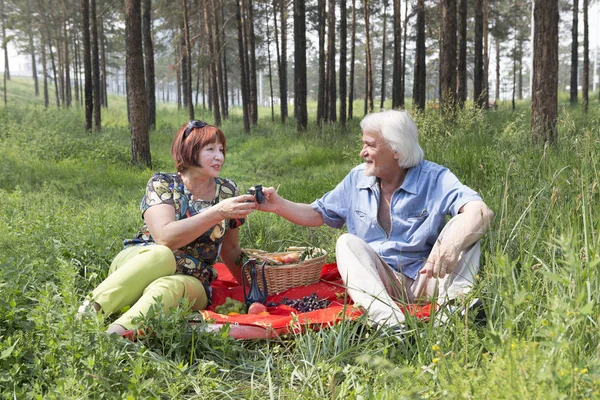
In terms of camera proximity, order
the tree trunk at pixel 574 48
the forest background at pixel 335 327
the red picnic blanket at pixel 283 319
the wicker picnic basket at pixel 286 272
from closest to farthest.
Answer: the forest background at pixel 335 327
the red picnic blanket at pixel 283 319
the wicker picnic basket at pixel 286 272
the tree trunk at pixel 574 48

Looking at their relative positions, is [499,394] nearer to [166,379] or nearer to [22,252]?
[166,379]

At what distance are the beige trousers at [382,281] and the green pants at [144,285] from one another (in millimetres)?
941

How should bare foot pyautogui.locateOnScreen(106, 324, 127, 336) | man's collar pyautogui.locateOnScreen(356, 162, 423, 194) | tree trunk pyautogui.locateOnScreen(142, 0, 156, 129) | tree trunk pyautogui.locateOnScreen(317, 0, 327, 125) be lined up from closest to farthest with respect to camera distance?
bare foot pyautogui.locateOnScreen(106, 324, 127, 336) → man's collar pyautogui.locateOnScreen(356, 162, 423, 194) → tree trunk pyautogui.locateOnScreen(142, 0, 156, 129) → tree trunk pyautogui.locateOnScreen(317, 0, 327, 125)

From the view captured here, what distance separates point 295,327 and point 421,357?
2.85ft

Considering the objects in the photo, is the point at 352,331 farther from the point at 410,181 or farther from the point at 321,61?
the point at 321,61

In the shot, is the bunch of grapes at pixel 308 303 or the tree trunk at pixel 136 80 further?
the tree trunk at pixel 136 80

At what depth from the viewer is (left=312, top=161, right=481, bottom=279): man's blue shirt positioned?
11.7 ft

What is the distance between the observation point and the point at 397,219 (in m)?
3.72

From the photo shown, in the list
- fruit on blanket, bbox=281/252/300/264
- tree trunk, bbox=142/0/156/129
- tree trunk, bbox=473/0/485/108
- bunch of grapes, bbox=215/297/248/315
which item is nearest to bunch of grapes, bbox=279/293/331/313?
bunch of grapes, bbox=215/297/248/315

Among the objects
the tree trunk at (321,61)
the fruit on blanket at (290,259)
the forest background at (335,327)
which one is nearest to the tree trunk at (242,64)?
the tree trunk at (321,61)

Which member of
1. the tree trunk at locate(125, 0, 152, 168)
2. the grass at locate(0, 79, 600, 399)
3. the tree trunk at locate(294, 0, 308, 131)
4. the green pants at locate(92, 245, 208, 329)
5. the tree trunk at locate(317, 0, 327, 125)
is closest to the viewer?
the grass at locate(0, 79, 600, 399)

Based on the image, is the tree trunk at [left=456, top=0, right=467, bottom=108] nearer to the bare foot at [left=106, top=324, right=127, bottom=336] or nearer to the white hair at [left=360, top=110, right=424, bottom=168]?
the white hair at [left=360, top=110, right=424, bottom=168]

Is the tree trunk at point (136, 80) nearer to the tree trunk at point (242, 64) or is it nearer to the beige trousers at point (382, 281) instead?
the beige trousers at point (382, 281)

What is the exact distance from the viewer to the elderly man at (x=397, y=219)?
3184 millimetres
